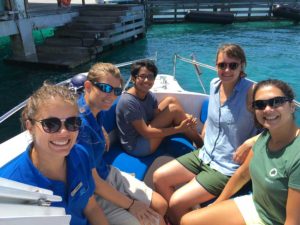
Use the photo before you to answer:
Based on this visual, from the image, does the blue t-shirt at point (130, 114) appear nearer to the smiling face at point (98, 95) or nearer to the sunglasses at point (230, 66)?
the smiling face at point (98, 95)

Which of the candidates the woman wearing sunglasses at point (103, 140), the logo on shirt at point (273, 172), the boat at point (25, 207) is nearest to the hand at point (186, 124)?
the woman wearing sunglasses at point (103, 140)

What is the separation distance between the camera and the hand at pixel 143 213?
2.42m

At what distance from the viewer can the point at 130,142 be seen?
3457 millimetres

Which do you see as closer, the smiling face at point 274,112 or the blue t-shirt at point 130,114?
the smiling face at point 274,112

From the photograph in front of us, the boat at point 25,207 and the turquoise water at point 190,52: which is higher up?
the boat at point 25,207

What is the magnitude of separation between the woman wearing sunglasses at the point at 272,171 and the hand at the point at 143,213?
327 millimetres

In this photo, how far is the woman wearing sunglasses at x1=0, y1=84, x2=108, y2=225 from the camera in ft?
5.44

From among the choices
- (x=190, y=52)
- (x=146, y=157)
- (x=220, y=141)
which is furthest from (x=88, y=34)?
(x=220, y=141)

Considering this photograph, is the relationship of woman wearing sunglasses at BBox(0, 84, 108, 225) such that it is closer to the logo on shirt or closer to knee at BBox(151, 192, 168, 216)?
knee at BBox(151, 192, 168, 216)

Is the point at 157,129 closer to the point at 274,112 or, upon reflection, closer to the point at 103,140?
the point at 103,140

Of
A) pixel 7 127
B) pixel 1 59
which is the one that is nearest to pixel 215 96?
pixel 7 127

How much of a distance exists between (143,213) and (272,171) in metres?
1.00

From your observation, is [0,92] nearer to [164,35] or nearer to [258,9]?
[164,35]

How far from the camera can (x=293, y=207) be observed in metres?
1.88
